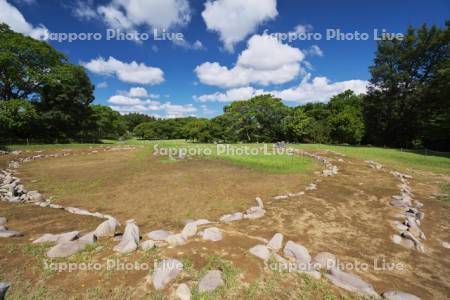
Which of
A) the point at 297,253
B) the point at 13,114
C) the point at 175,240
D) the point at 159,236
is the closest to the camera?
the point at 297,253

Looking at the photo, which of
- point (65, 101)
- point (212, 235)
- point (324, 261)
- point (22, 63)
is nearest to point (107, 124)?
point (65, 101)

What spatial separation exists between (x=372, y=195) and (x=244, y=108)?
32294mm

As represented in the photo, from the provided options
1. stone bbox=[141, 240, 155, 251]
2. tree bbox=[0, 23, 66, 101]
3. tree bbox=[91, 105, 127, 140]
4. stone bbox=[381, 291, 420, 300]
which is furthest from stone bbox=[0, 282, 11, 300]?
tree bbox=[91, 105, 127, 140]

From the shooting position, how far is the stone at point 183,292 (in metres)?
2.61

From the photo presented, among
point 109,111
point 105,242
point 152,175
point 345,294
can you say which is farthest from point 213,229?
point 109,111

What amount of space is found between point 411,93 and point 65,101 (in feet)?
149

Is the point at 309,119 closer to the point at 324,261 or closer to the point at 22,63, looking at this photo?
the point at 324,261

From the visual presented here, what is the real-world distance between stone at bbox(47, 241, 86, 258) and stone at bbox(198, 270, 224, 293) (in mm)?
2264

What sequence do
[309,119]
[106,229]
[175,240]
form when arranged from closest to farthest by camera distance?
[175,240]
[106,229]
[309,119]

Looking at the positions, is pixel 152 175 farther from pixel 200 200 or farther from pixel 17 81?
pixel 17 81

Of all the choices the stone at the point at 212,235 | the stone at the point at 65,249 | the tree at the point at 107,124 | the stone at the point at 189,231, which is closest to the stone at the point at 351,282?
the stone at the point at 212,235

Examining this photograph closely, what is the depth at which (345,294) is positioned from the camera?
2.79 metres

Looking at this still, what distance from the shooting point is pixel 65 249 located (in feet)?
11.4

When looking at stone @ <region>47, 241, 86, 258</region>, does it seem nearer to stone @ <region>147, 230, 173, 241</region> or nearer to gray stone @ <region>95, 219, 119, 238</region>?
gray stone @ <region>95, 219, 119, 238</region>
